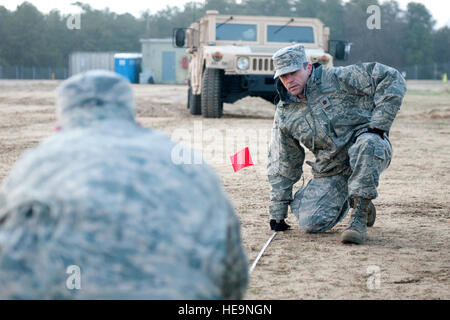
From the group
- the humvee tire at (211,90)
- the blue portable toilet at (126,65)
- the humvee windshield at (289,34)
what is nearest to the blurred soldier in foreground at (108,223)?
the humvee tire at (211,90)

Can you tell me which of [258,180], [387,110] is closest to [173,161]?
[387,110]

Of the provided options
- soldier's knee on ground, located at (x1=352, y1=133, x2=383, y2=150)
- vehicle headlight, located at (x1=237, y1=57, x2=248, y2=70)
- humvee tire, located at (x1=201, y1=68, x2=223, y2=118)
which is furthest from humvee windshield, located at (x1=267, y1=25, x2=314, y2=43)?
soldier's knee on ground, located at (x1=352, y1=133, x2=383, y2=150)

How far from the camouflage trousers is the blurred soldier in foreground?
263 cm

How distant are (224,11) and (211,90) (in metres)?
50.0

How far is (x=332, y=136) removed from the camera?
14.9 ft

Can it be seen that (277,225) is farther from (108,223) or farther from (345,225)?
(108,223)

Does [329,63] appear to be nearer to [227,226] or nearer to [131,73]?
[227,226]

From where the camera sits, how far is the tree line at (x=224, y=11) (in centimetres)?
4553

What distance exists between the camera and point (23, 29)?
154 ft

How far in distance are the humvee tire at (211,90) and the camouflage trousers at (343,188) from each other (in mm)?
8333

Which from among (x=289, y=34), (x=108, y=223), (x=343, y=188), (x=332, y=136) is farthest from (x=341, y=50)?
(x=108, y=223)

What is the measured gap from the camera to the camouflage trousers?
14.0 feet

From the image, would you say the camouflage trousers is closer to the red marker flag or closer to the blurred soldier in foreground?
the red marker flag

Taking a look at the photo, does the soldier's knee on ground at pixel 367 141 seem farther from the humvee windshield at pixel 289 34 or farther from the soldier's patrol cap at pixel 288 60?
the humvee windshield at pixel 289 34
